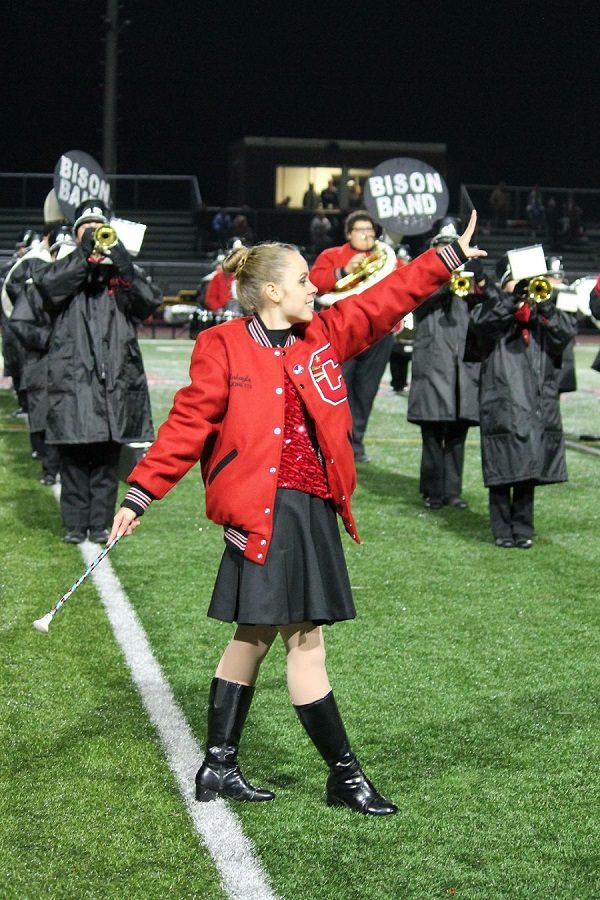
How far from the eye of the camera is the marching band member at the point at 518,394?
7602 millimetres

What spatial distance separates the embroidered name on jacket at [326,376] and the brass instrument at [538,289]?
3751mm

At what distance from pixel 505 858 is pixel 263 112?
3282 centimetres

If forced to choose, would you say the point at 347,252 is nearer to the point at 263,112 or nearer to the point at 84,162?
the point at 84,162

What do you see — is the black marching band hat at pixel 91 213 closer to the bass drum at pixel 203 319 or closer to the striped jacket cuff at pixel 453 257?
the striped jacket cuff at pixel 453 257

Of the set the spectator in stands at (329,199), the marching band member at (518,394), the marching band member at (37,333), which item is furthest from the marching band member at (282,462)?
the spectator in stands at (329,199)

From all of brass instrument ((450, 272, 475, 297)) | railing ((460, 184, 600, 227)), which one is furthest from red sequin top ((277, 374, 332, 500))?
railing ((460, 184, 600, 227))

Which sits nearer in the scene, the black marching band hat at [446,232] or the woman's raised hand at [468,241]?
the woman's raised hand at [468,241]

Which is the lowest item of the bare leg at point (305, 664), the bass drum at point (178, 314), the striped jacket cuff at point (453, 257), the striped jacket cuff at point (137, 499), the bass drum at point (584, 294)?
the bass drum at point (178, 314)

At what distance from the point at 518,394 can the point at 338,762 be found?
406 cm

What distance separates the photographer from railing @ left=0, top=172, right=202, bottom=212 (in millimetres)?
32469

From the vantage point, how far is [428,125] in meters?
35.0

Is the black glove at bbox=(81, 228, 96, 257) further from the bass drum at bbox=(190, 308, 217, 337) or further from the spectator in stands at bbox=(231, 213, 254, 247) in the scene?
the spectator in stands at bbox=(231, 213, 254, 247)

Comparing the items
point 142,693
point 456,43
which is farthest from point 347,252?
point 456,43

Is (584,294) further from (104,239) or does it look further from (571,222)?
(571,222)
